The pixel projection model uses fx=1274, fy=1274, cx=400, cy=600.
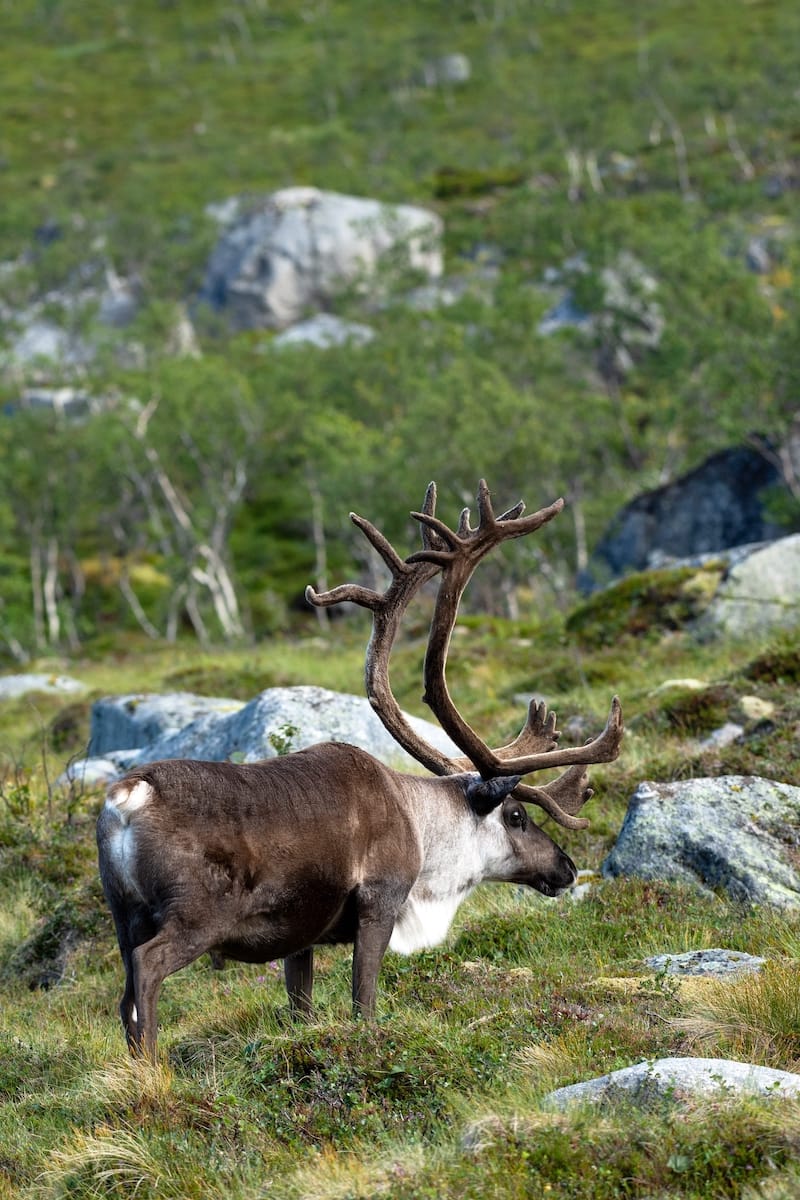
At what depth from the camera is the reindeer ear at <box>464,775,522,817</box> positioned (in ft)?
25.2

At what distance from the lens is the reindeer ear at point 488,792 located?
7695mm

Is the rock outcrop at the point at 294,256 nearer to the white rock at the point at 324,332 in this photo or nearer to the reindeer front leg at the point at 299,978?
the white rock at the point at 324,332

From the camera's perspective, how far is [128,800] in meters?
6.14

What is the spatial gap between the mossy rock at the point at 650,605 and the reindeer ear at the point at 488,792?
1172 cm

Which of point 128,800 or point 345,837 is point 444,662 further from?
point 128,800

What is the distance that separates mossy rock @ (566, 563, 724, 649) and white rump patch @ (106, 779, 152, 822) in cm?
1384

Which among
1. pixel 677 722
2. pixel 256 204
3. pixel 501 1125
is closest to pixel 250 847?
pixel 501 1125

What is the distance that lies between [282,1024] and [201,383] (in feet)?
178

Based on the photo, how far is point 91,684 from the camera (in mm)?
28594

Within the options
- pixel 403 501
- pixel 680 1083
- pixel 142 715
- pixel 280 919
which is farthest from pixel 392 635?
pixel 403 501

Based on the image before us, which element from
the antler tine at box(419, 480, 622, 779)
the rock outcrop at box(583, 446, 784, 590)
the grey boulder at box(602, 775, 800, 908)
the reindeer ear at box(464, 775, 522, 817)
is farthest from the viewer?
the rock outcrop at box(583, 446, 784, 590)

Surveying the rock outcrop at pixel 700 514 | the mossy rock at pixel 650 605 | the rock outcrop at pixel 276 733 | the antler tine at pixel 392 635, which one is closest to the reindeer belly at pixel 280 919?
the antler tine at pixel 392 635

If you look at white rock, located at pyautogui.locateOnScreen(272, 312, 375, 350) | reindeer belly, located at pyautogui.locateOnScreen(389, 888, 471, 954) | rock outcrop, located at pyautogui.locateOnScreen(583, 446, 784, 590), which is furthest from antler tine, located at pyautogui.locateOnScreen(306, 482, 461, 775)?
white rock, located at pyautogui.locateOnScreen(272, 312, 375, 350)

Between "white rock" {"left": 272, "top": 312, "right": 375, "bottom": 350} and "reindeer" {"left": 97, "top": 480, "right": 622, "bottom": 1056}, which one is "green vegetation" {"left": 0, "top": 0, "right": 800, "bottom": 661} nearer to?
"white rock" {"left": 272, "top": 312, "right": 375, "bottom": 350}
